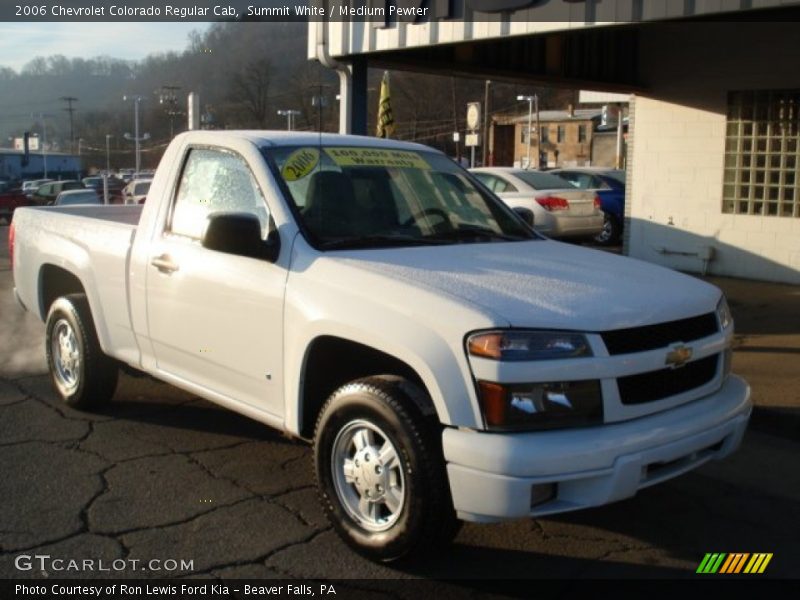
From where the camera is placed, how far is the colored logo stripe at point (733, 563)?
400cm

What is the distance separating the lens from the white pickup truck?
3480 millimetres

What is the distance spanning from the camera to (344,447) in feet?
13.3

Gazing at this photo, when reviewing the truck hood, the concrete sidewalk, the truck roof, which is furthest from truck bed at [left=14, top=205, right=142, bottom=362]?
the concrete sidewalk

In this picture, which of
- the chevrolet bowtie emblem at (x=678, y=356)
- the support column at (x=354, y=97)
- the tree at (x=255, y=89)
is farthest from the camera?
the support column at (x=354, y=97)

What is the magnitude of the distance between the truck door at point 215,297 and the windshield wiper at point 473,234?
3.11 feet

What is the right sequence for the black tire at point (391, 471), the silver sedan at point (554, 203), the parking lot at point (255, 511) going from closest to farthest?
the black tire at point (391, 471), the parking lot at point (255, 511), the silver sedan at point (554, 203)

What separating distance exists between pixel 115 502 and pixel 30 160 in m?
104

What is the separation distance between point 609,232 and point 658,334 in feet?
46.5

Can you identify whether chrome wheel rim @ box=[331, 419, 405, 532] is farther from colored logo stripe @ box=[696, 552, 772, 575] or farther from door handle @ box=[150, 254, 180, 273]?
door handle @ box=[150, 254, 180, 273]

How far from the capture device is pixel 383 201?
4867mm

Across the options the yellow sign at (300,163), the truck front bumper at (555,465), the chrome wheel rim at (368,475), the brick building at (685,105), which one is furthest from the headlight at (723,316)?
the brick building at (685,105)

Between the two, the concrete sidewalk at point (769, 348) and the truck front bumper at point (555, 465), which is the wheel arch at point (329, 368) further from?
the concrete sidewalk at point (769, 348)

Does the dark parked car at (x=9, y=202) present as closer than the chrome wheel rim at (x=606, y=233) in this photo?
No

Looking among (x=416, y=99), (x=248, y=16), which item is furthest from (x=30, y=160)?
(x=248, y=16)
